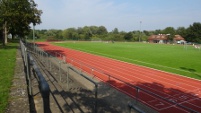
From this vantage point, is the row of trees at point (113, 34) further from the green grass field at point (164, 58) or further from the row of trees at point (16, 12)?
the row of trees at point (16, 12)

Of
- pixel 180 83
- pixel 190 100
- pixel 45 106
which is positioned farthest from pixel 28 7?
pixel 45 106

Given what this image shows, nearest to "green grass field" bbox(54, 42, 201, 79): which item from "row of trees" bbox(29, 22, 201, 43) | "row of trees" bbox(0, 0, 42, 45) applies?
"row of trees" bbox(0, 0, 42, 45)

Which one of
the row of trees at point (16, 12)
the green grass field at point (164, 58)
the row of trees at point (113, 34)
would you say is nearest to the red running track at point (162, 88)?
the green grass field at point (164, 58)

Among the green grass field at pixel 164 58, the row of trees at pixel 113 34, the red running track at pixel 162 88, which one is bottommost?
the red running track at pixel 162 88

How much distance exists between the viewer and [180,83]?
47.5 feet

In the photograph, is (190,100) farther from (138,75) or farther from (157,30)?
(157,30)

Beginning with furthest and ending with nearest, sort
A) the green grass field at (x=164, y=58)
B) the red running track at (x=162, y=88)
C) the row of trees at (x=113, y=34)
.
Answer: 1. the row of trees at (x=113, y=34)
2. the green grass field at (x=164, y=58)
3. the red running track at (x=162, y=88)

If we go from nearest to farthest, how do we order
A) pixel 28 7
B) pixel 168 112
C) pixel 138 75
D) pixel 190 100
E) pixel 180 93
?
pixel 168 112 → pixel 190 100 → pixel 180 93 → pixel 138 75 → pixel 28 7

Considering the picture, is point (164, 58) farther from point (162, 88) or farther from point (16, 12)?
point (16, 12)

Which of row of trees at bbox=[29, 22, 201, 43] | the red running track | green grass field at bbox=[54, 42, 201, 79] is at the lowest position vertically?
the red running track

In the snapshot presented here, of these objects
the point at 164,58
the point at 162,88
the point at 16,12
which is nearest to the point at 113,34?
the point at 164,58

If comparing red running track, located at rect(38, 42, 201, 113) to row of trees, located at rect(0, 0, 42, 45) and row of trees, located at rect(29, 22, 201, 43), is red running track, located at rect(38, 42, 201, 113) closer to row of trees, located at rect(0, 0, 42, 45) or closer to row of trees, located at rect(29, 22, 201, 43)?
row of trees, located at rect(0, 0, 42, 45)

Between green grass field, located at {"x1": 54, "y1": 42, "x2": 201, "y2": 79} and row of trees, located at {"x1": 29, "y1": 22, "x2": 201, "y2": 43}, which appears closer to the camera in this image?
green grass field, located at {"x1": 54, "y1": 42, "x2": 201, "y2": 79}

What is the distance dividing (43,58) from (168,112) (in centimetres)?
1194
